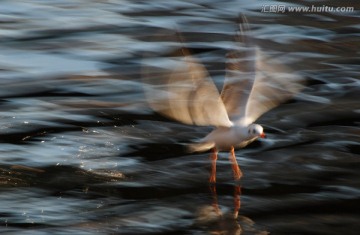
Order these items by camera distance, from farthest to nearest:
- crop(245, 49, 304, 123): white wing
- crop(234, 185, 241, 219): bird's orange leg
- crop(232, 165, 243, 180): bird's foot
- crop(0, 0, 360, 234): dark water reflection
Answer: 1. crop(245, 49, 304, 123): white wing
2. crop(232, 165, 243, 180): bird's foot
3. crop(234, 185, 241, 219): bird's orange leg
4. crop(0, 0, 360, 234): dark water reflection

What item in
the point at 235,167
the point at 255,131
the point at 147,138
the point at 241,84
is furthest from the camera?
the point at 147,138

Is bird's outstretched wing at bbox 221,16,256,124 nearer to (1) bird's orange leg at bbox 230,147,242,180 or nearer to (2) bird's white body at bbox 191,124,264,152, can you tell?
(2) bird's white body at bbox 191,124,264,152

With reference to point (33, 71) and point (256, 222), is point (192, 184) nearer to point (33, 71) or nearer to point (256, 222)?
point (256, 222)

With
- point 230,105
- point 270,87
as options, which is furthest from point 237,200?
point 270,87

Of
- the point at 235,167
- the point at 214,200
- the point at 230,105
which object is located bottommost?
the point at 214,200

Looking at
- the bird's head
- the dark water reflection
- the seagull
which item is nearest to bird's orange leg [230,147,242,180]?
the seagull

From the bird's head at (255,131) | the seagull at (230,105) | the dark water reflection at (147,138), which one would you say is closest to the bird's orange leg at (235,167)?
the seagull at (230,105)

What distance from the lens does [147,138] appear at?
8391 millimetres

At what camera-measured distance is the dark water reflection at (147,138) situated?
658 cm

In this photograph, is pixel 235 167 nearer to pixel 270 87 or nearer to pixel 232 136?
pixel 232 136

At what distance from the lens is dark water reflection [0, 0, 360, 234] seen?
6578 millimetres

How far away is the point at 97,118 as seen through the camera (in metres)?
8.91

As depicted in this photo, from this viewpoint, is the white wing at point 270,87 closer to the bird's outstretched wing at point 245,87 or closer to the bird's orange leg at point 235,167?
the bird's outstretched wing at point 245,87

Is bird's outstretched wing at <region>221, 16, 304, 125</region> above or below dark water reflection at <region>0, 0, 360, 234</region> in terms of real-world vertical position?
above
